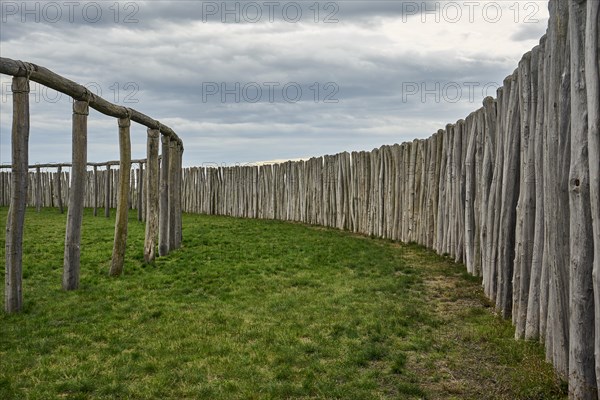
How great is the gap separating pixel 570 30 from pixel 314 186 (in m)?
Answer: 14.6

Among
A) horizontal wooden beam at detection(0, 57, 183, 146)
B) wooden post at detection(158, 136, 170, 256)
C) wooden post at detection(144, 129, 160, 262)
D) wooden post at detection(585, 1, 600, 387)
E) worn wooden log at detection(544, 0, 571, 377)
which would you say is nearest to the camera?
wooden post at detection(585, 1, 600, 387)

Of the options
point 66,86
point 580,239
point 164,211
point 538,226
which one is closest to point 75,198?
point 66,86

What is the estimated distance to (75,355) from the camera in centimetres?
501

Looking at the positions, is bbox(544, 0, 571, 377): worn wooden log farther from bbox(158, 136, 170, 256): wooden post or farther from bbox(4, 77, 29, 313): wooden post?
bbox(158, 136, 170, 256): wooden post

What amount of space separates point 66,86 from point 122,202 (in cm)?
223

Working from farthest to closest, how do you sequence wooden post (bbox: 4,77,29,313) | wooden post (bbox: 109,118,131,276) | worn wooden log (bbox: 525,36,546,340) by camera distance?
1. wooden post (bbox: 109,118,131,276)
2. wooden post (bbox: 4,77,29,313)
3. worn wooden log (bbox: 525,36,546,340)

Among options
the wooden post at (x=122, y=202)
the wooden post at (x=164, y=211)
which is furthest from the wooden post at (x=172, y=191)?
the wooden post at (x=122, y=202)

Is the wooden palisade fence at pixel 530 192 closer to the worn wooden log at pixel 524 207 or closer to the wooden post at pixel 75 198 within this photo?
the worn wooden log at pixel 524 207

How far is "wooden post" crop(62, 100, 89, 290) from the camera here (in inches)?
296

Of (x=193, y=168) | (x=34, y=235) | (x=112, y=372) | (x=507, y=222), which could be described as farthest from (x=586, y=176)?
(x=193, y=168)

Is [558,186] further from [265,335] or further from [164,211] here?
[164,211]

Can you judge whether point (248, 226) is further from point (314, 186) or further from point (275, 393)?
point (275, 393)

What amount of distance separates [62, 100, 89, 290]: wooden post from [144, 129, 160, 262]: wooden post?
2.34 metres

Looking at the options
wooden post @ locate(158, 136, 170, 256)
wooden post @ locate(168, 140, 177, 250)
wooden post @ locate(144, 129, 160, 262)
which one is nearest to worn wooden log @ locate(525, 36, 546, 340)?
wooden post @ locate(144, 129, 160, 262)
